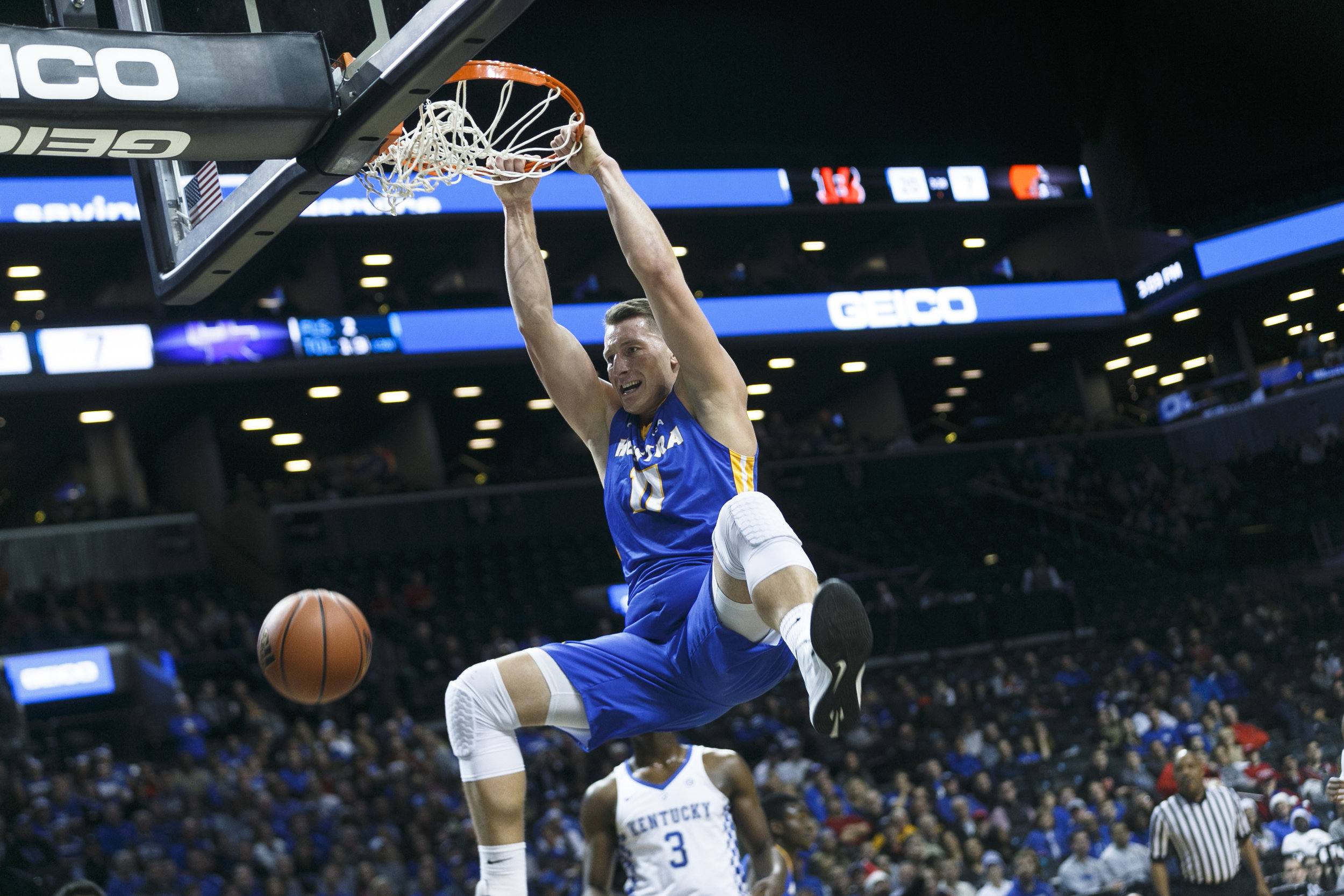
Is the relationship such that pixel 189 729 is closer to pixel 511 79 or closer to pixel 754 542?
pixel 511 79

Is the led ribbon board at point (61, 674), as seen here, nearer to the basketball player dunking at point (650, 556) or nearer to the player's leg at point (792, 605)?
the basketball player dunking at point (650, 556)

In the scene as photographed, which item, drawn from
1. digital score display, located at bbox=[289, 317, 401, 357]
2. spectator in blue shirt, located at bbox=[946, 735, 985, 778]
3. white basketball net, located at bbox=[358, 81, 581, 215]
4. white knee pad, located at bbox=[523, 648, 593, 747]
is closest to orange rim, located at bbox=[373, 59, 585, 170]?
white basketball net, located at bbox=[358, 81, 581, 215]

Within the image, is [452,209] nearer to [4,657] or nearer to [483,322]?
[483,322]

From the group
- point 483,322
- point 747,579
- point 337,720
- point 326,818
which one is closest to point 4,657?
point 337,720

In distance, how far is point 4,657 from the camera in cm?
1398

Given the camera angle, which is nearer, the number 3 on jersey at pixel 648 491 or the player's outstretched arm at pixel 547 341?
the number 3 on jersey at pixel 648 491

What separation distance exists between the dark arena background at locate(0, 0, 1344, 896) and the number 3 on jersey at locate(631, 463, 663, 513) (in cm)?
171

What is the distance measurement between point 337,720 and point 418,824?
3.38 meters

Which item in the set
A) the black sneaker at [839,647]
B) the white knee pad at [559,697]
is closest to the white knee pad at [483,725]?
the white knee pad at [559,697]

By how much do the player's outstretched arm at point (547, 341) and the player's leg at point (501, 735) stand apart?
0.84 metres

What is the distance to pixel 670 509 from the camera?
13.0 ft

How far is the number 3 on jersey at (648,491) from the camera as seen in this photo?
3988 mm

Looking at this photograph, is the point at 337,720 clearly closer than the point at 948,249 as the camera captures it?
Yes

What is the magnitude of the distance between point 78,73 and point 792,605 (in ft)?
7.62
